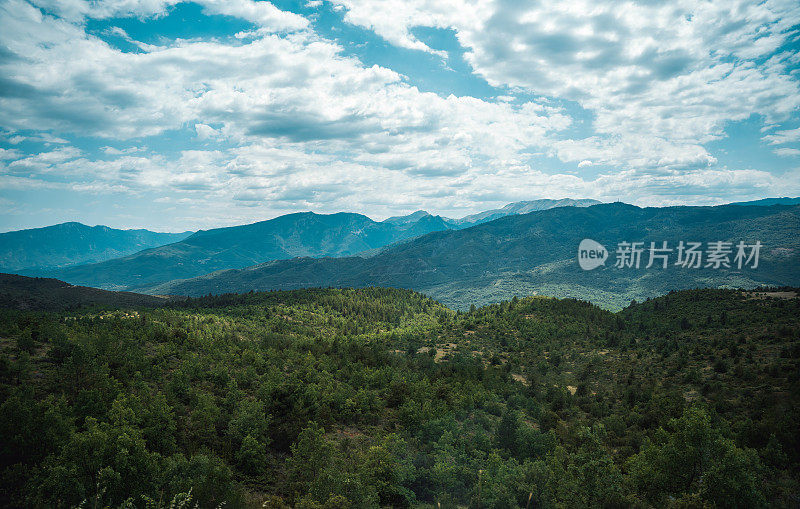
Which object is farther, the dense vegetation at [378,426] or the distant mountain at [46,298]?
the distant mountain at [46,298]

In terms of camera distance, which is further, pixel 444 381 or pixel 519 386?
pixel 519 386

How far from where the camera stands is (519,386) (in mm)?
58875

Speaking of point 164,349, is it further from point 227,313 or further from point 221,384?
point 227,313

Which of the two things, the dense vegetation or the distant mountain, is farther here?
the distant mountain

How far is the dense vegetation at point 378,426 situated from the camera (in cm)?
1917

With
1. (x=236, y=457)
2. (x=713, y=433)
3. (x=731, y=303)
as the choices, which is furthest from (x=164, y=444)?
(x=731, y=303)

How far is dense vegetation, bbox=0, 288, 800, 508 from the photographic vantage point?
19172 millimetres

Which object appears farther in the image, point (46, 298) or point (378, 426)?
point (46, 298)

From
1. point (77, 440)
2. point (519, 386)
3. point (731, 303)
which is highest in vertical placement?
point (77, 440)

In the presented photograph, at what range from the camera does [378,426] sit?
124 ft

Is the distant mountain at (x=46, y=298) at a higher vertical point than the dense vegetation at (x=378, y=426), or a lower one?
lower

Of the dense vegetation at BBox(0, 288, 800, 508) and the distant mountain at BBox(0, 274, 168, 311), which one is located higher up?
the dense vegetation at BBox(0, 288, 800, 508)

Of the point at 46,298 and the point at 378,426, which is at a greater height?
the point at 378,426

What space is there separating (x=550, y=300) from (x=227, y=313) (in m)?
129
